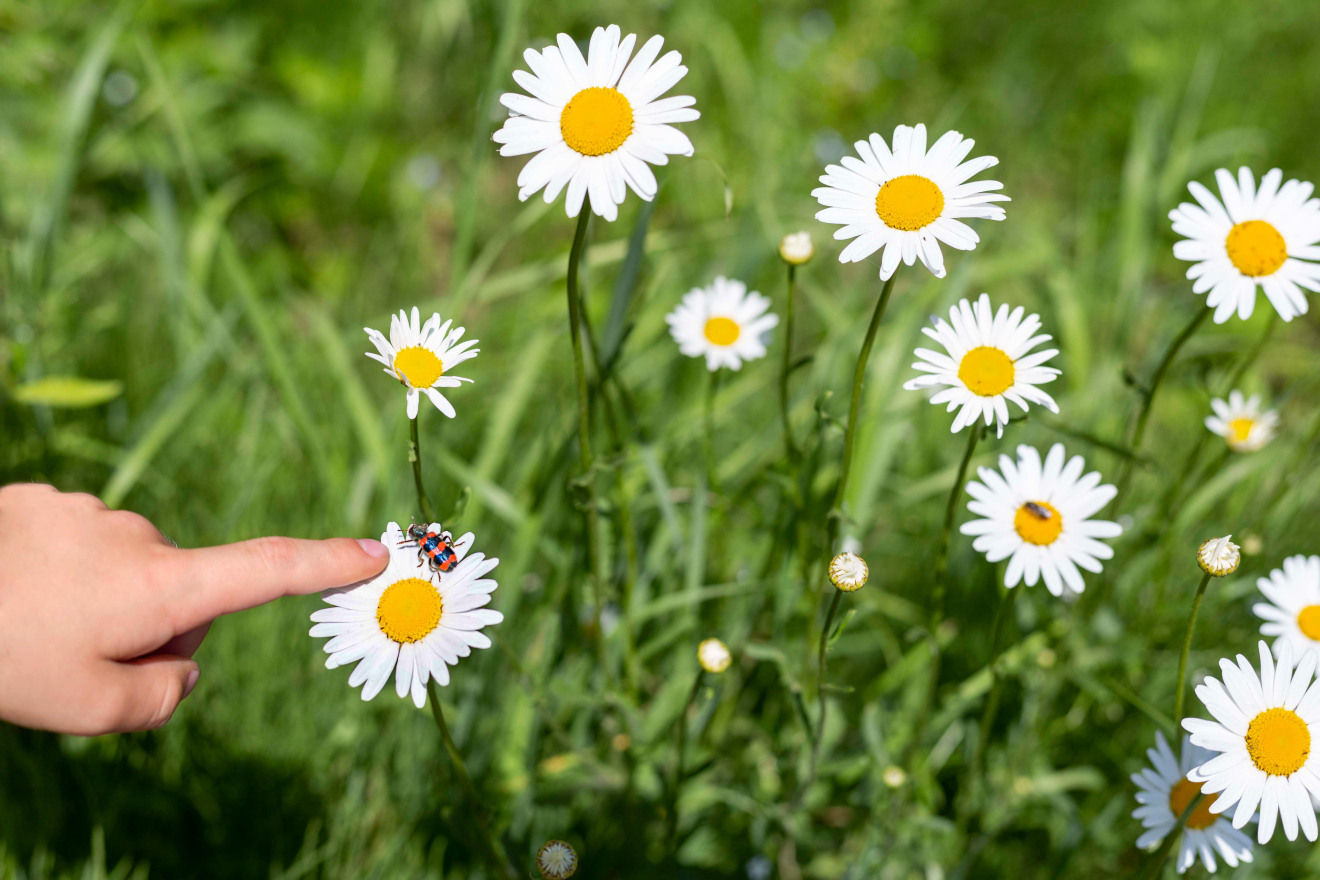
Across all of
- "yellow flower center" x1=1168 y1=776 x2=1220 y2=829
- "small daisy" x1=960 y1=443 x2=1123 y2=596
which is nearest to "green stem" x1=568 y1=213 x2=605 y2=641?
"small daisy" x1=960 y1=443 x2=1123 y2=596

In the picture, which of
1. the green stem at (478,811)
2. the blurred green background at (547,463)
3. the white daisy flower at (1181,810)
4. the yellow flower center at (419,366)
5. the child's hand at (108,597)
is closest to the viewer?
the child's hand at (108,597)

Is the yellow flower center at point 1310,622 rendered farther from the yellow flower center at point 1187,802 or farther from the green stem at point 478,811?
the green stem at point 478,811

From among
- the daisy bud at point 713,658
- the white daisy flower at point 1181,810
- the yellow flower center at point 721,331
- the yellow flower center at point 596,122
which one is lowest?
the white daisy flower at point 1181,810

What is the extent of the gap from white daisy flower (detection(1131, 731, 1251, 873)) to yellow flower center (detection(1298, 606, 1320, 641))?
1.17ft

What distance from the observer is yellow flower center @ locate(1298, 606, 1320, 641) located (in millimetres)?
1646

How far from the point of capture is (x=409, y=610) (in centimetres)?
123

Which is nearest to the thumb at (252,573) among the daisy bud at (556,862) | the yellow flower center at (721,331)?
the daisy bud at (556,862)

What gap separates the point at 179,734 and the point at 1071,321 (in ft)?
8.81

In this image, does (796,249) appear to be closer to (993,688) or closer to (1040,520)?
(1040,520)

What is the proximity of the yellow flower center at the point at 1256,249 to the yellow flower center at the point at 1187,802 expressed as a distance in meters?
0.87

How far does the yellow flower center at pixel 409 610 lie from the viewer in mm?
1233

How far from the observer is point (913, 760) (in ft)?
6.29

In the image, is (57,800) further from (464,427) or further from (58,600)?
(464,427)

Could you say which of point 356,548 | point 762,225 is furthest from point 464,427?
point 356,548
